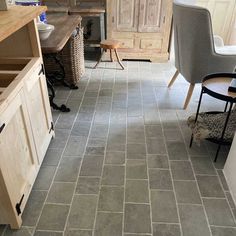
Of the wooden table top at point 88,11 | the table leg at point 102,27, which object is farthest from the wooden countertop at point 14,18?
the table leg at point 102,27

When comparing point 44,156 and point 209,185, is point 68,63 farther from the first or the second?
point 209,185

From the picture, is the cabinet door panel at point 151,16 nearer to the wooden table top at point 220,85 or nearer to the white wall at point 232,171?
the wooden table top at point 220,85

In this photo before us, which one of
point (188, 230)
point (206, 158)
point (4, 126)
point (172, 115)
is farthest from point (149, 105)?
point (4, 126)

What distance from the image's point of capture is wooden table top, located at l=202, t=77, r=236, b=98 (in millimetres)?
1684

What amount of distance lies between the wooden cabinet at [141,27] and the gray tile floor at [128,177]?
1.27 meters

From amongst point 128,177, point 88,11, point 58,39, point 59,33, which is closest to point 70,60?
A: point 59,33

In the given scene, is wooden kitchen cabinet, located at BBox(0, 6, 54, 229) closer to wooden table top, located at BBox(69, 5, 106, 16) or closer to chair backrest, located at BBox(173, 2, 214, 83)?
chair backrest, located at BBox(173, 2, 214, 83)

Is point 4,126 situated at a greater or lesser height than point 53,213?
greater

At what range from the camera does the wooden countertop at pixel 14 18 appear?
113 cm

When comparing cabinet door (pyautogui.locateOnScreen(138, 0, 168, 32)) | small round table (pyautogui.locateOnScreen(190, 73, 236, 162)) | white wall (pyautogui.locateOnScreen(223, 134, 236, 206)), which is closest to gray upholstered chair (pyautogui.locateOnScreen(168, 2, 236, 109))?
small round table (pyautogui.locateOnScreen(190, 73, 236, 162))

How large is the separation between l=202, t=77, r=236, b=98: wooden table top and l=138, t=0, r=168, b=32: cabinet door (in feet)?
6.33

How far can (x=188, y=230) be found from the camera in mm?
1411

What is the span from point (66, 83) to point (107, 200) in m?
1.80

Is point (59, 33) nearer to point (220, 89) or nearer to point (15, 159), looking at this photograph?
point (15, 159)
